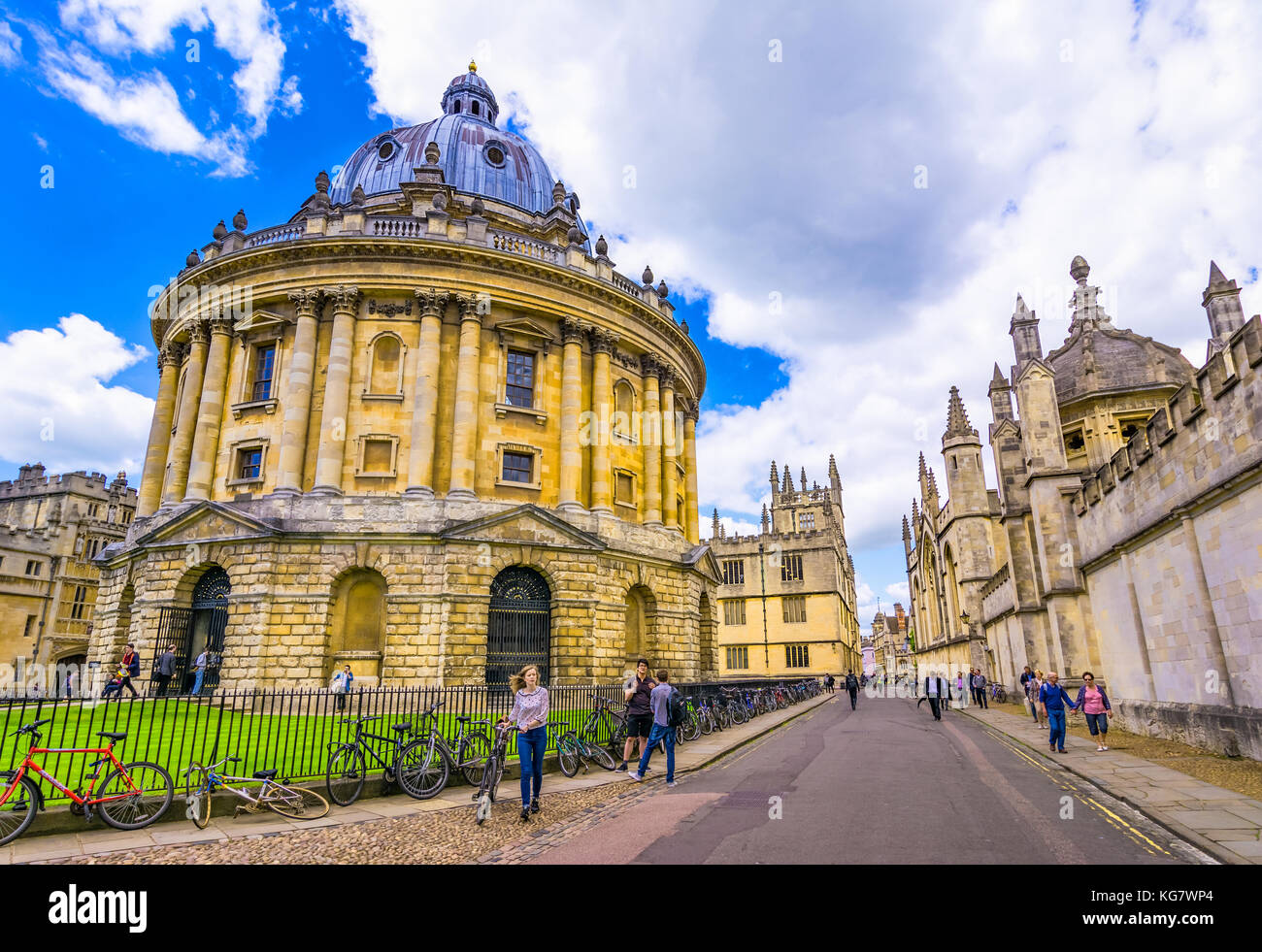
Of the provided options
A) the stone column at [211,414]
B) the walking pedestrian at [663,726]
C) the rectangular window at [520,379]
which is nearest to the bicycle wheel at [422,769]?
the walking pedestrian at [663,726]

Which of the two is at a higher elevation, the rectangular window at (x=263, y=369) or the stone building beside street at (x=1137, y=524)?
the rectangular window at (x=263, y=369)

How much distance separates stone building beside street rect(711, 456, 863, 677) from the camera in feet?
196

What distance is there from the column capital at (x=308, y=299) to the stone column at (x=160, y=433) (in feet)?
27.9

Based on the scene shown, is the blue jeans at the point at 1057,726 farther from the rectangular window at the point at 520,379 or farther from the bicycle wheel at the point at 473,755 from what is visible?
the rectangular window at the point at 520,379

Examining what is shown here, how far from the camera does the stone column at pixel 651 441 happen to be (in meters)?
29.6

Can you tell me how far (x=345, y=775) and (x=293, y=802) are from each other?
3.09 feet

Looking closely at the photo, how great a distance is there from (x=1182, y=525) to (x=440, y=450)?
2122 centimetres

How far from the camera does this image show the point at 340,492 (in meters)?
23.7

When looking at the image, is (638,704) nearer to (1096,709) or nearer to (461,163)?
(1096,709)

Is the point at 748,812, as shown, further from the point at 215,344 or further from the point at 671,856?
the point at 215,344

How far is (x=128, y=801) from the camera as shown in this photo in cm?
760

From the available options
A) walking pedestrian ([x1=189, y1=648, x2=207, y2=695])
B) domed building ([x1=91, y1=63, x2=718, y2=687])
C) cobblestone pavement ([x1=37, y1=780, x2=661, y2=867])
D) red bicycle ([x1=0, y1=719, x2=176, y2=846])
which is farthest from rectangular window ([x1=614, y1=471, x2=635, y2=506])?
red bicycle ([x1=0, y1=719, x2=176, y2=846])

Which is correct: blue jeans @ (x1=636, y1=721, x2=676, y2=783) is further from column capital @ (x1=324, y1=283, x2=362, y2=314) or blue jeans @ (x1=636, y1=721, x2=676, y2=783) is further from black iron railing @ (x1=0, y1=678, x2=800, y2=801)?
column capital @ (x1=324, y1=283, x2=362, y2=314)
